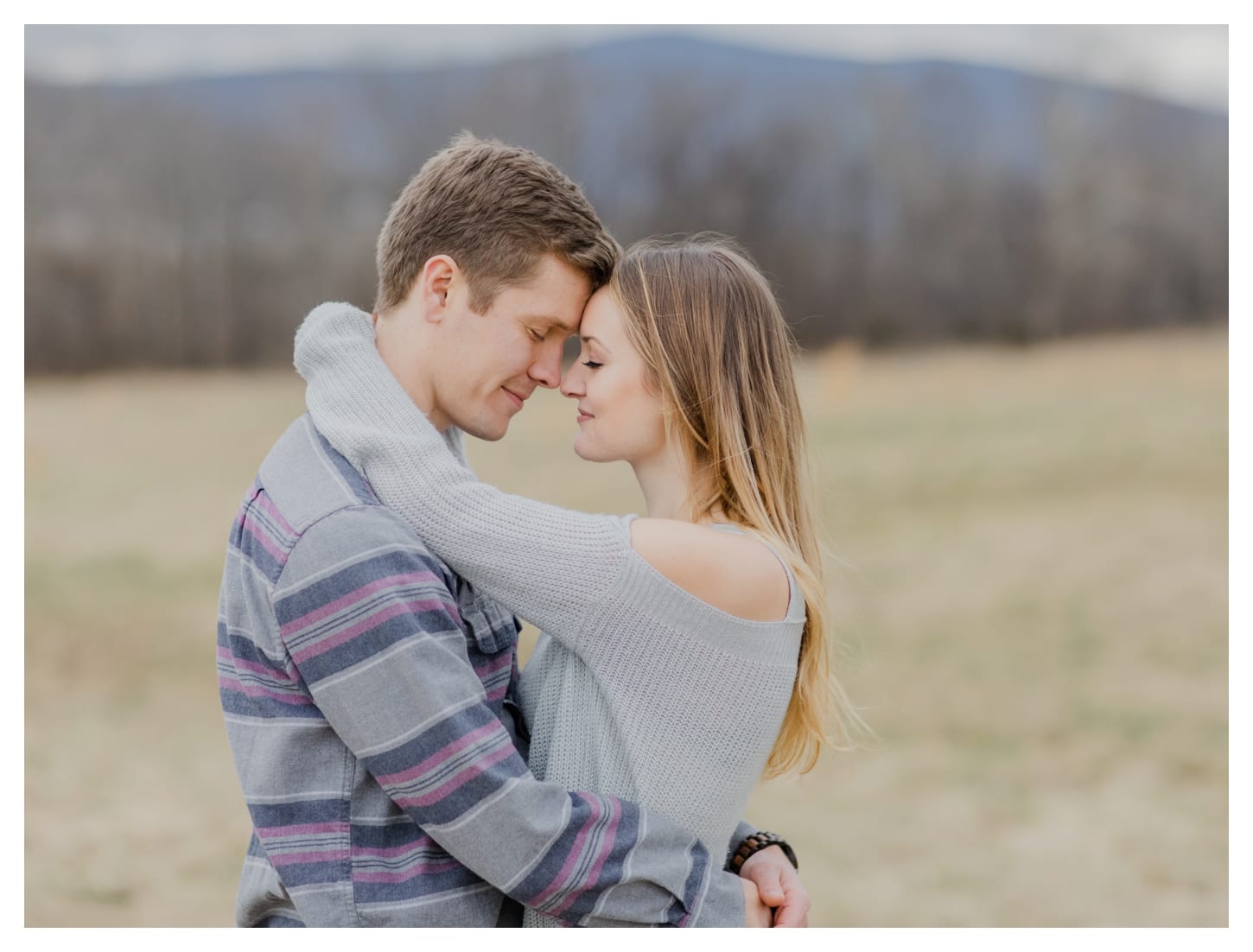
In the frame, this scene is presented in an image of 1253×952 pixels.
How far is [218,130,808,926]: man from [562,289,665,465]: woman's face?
1.12 ft

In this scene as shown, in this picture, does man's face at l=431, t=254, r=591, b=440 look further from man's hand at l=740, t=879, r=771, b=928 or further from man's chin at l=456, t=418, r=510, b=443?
man's hand at l=740, t=879, r=771, b=928

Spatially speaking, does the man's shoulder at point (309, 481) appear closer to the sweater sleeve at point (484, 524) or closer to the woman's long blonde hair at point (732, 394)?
the sweater sleeve at point (484, 524)

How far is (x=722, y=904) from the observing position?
1774 mm

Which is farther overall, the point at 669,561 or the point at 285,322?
the point at 285,322

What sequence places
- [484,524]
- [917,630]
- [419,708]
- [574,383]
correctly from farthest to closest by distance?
1. [917,630]
2. [574,383]
3. [484,524]
4. [419,708]

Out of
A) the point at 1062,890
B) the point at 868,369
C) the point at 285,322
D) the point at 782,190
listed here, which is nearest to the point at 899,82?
the point at 782,190

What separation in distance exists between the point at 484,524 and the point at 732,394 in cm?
49

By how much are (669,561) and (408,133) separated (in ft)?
59.0

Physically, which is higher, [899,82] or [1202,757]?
[899,82]

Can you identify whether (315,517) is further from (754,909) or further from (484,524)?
(754,909)

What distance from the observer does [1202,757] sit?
22.9 ft

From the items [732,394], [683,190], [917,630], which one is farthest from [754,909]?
[683,190]

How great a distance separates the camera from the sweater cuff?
5.67ft

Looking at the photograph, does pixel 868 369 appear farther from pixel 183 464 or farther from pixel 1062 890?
pixel 1062 890
